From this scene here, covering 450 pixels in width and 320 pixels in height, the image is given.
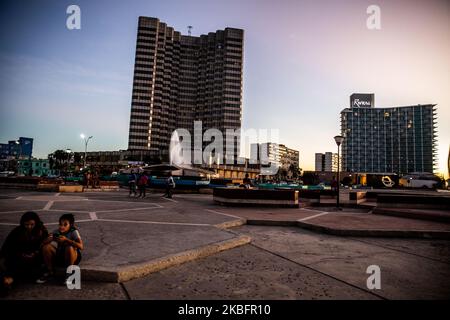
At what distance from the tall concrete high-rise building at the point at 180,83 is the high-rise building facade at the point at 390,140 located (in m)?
78.5

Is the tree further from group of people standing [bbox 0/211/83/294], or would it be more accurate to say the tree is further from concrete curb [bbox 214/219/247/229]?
group of people standing [bbox 0/211/83/294]

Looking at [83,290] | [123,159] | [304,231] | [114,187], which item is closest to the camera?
[83,290]

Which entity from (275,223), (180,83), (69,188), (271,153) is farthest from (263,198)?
(271,153)

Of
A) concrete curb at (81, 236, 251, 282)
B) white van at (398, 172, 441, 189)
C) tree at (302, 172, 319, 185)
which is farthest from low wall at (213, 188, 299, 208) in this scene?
white van at (398, 172, 441, 189)

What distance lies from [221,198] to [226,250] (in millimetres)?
8342

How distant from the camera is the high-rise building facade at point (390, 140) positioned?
14038 centimetres

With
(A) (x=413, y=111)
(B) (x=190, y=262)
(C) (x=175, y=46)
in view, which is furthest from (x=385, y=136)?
(B) (x=190, y=262)

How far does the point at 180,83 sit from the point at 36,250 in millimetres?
130727

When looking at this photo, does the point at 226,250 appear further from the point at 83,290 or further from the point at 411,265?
the point at 411,265

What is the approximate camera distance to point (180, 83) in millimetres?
125625

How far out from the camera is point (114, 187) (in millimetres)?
24547

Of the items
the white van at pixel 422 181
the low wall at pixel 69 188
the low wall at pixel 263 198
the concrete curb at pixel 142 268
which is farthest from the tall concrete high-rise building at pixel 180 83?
the concrete curb at pixel 142 268

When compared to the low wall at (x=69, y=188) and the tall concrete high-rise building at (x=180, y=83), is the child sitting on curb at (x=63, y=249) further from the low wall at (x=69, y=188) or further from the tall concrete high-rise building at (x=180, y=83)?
the tall concrete high-rise building at (x=180, y=83)

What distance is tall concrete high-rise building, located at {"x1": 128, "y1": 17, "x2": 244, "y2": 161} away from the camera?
108938mm
